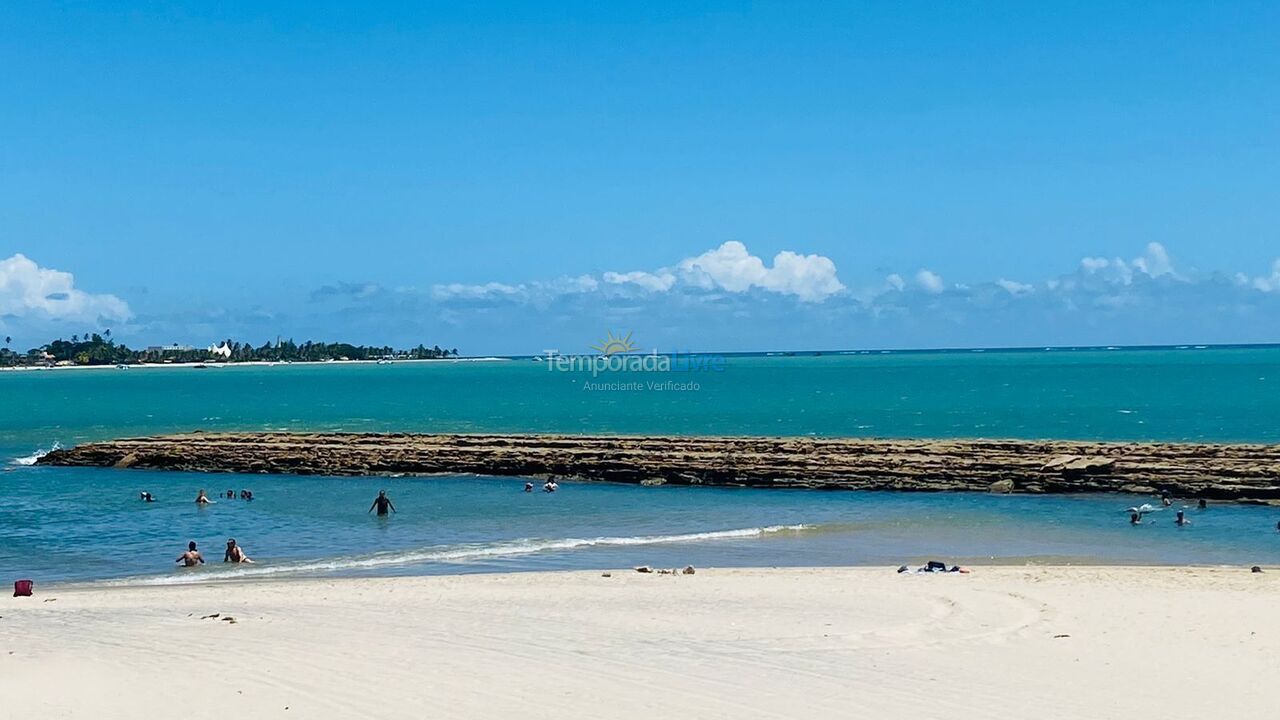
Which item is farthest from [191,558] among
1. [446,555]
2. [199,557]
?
[446,555]

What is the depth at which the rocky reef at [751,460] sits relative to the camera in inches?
1340

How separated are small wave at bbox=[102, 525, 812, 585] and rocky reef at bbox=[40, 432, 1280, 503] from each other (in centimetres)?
943

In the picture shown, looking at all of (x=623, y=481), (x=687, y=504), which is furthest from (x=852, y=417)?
(x=687, y=504)

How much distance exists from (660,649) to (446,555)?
11.3 metres

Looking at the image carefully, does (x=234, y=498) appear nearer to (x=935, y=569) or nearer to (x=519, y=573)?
(x=519, y=573)

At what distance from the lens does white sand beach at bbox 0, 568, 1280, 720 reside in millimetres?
11461

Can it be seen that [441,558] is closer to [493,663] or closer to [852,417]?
[493,663]

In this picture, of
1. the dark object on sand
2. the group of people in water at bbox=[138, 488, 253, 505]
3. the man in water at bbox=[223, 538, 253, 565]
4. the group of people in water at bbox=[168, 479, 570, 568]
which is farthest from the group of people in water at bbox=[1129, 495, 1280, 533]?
the group of people in water at bbox=[138, 488, 253, 505]

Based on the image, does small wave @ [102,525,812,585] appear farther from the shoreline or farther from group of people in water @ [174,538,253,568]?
group of people in water @ [174,538,253,568]

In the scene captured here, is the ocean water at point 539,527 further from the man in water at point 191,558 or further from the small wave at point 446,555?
the man in water at point 191,558

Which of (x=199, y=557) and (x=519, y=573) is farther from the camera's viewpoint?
(x=199, y=557)

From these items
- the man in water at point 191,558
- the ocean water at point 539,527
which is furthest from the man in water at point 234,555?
the man in water at point 191,558

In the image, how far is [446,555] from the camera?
2450 cm

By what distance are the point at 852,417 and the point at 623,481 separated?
137 ft
